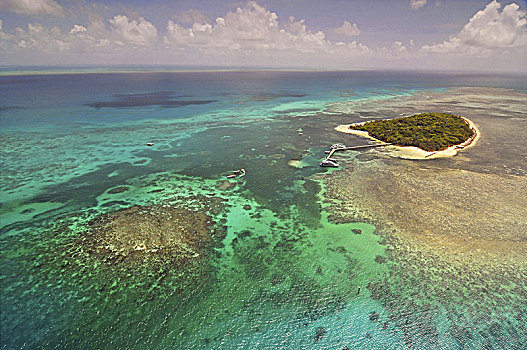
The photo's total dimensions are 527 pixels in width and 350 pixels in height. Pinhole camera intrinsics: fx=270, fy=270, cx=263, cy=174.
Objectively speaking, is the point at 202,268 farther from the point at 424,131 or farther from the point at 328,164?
the point at 424,131

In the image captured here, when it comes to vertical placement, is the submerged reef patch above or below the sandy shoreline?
below

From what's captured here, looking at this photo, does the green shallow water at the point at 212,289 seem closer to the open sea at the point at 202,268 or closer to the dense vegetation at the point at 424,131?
the open sea at the point at 202,268

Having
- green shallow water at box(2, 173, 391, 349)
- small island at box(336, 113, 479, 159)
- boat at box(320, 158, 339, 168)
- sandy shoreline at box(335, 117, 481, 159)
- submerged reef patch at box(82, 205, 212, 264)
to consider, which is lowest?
green shallow water at box(2, 173, 391, 349)

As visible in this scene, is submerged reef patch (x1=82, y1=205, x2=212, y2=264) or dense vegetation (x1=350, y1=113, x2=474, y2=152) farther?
dense vegetation (x1=350, y1=113, x2=474, y2=152)

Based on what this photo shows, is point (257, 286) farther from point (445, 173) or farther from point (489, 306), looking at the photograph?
point (445, 173)

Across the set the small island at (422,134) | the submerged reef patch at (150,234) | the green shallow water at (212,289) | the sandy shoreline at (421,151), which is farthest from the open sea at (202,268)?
the small island at (422,134)

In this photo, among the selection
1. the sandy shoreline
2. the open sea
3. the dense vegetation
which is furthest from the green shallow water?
the dense vegetation

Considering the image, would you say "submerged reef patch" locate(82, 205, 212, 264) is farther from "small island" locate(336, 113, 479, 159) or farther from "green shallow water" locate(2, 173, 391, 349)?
"small island" locate(336, 113, 479, 159)
